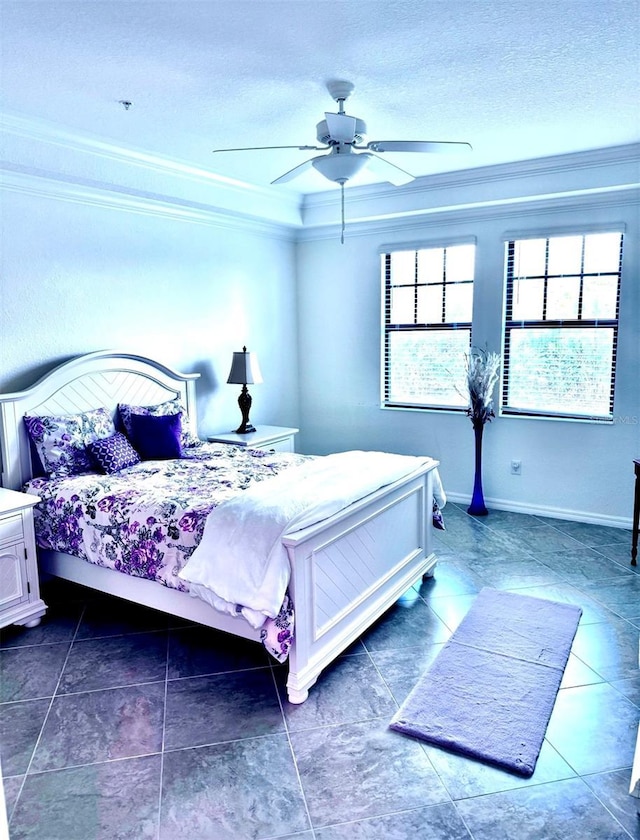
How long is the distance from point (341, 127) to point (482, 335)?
2759mm

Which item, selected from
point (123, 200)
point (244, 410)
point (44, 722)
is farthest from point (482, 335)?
point (44, 722)

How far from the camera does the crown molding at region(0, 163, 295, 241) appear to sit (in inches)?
141

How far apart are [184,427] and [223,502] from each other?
5.24ft

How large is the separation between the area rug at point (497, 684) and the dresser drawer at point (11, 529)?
2143mm

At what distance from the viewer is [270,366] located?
579 cm

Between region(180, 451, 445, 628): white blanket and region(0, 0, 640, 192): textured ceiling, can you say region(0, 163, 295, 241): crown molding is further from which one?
region(180, 451, 445, 628): white blanket

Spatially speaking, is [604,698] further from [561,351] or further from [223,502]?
[561,351]

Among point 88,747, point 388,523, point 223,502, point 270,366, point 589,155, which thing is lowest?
point 88,747

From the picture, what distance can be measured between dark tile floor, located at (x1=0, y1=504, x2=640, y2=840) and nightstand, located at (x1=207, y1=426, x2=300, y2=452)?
1653mm

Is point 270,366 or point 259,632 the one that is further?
point 270,366

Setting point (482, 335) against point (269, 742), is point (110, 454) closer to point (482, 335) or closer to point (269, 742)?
point (269, 742)

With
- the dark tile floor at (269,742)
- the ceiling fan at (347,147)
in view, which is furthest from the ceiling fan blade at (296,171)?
the dark tile floor at (269,742)

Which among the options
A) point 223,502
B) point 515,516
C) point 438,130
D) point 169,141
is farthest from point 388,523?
point 169,141

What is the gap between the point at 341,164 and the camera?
2924 mm
